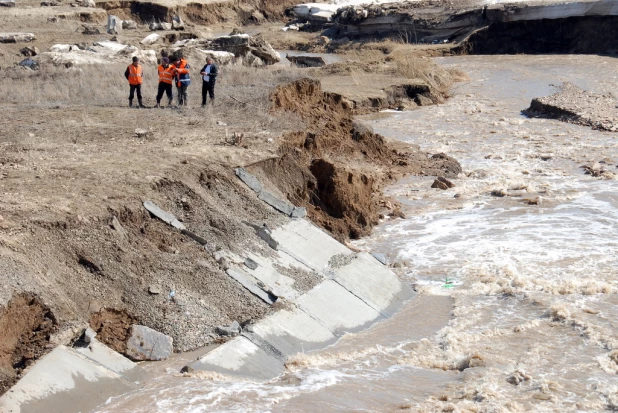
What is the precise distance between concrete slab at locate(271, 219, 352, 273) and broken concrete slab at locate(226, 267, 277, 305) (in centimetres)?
112

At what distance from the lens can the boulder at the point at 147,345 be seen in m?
8.78

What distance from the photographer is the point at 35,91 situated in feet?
59.9

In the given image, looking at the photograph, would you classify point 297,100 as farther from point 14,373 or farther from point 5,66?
point 14,373

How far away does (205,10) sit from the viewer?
4478cm

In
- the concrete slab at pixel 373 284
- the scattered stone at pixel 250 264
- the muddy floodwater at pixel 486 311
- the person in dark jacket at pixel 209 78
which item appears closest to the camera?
the muddy floodwater at pixel 486 311

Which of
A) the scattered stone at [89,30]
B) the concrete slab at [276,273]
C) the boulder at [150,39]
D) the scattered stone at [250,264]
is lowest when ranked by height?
the concrete slab at [276,273]

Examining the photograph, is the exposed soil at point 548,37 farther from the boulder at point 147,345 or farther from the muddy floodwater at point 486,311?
the boulder at point 147,345

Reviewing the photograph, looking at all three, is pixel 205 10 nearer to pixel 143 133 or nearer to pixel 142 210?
pixel 143 133

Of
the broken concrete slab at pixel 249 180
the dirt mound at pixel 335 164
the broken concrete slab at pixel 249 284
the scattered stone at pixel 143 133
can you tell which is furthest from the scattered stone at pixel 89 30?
the broken concrete slab at pixel 249 284

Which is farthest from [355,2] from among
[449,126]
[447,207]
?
[447,207]

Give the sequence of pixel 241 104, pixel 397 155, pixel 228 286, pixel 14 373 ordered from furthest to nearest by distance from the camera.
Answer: pixel 397 155 < pixel 241 104 < pixel 228 286 < pixel 14 373

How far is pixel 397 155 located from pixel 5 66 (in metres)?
11.5

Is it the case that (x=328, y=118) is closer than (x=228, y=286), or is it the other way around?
(x=228, y=286)

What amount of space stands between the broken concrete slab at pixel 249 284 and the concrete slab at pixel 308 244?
3.69 feet
